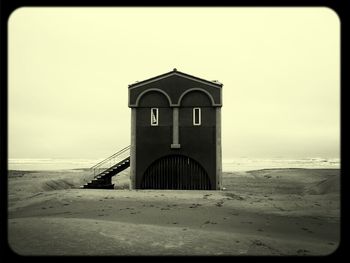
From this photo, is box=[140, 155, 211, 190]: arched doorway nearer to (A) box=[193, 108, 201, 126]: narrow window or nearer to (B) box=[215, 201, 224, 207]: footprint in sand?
(A) box=[193, 108, 201, 126]: narrow window

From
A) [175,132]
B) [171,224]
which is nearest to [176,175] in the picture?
[175,132]

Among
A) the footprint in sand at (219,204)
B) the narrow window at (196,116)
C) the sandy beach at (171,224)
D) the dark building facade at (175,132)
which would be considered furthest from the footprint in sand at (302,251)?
the narrow window at (196,116)

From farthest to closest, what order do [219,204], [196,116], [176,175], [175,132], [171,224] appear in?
[196,116], [175,132], [176,175], [219,204], [171,224]

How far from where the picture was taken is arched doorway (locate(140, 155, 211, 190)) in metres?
21.8

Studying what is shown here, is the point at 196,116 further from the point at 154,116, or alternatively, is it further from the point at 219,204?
the point at 219,204

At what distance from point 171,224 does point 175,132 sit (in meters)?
11.3

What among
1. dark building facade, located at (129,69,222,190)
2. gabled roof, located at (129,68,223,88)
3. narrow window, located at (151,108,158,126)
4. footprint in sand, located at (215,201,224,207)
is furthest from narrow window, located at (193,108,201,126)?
footprint in sand, located at (215,201,224,207)

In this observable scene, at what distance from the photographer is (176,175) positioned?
21.9 m

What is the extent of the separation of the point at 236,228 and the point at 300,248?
2866mm

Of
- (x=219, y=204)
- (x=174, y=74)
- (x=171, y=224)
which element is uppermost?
(x=174, y=74)

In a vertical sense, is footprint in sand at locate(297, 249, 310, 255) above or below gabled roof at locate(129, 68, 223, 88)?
below

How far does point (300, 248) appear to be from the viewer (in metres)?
8.41
